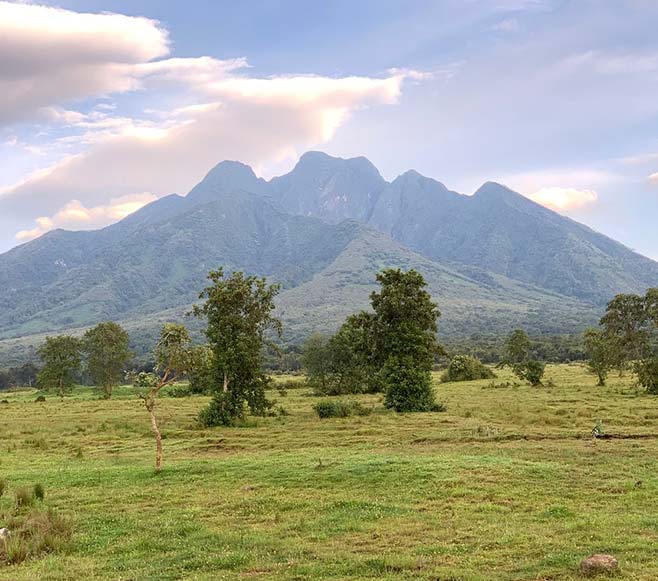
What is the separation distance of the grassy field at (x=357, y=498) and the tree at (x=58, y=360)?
50273mm

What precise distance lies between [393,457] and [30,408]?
52438mm

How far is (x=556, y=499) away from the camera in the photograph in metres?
18.6

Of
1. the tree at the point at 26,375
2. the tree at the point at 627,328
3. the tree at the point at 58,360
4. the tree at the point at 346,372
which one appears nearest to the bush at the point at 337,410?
the tree at the point at 346,372

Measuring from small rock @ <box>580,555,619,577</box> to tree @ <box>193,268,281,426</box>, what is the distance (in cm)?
3409

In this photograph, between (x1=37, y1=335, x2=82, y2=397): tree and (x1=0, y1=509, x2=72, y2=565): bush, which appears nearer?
(x1=0, y1=509, x2=72, y2=565): bush

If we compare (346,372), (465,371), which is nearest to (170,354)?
(346,372)

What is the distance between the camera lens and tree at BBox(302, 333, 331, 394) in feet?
243

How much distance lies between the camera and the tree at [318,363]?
7397 centimetres

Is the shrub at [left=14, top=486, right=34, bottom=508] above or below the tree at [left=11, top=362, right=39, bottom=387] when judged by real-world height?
above

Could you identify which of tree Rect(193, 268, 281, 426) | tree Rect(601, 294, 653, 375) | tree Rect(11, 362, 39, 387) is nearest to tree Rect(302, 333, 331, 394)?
tree Rect(193, 268, 281, 426)

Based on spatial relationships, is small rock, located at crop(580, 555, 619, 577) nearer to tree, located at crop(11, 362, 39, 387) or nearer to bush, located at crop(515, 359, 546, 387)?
bush, located at crop(515, 359, 546, 387)

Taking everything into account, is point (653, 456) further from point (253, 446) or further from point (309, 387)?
point (309, 387)

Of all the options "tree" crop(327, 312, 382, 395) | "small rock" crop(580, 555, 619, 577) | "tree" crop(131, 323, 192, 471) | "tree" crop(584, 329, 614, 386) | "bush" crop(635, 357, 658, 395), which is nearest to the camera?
"small rock" crop(580, 555, 619, 577)

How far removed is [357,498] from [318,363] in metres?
54.8
